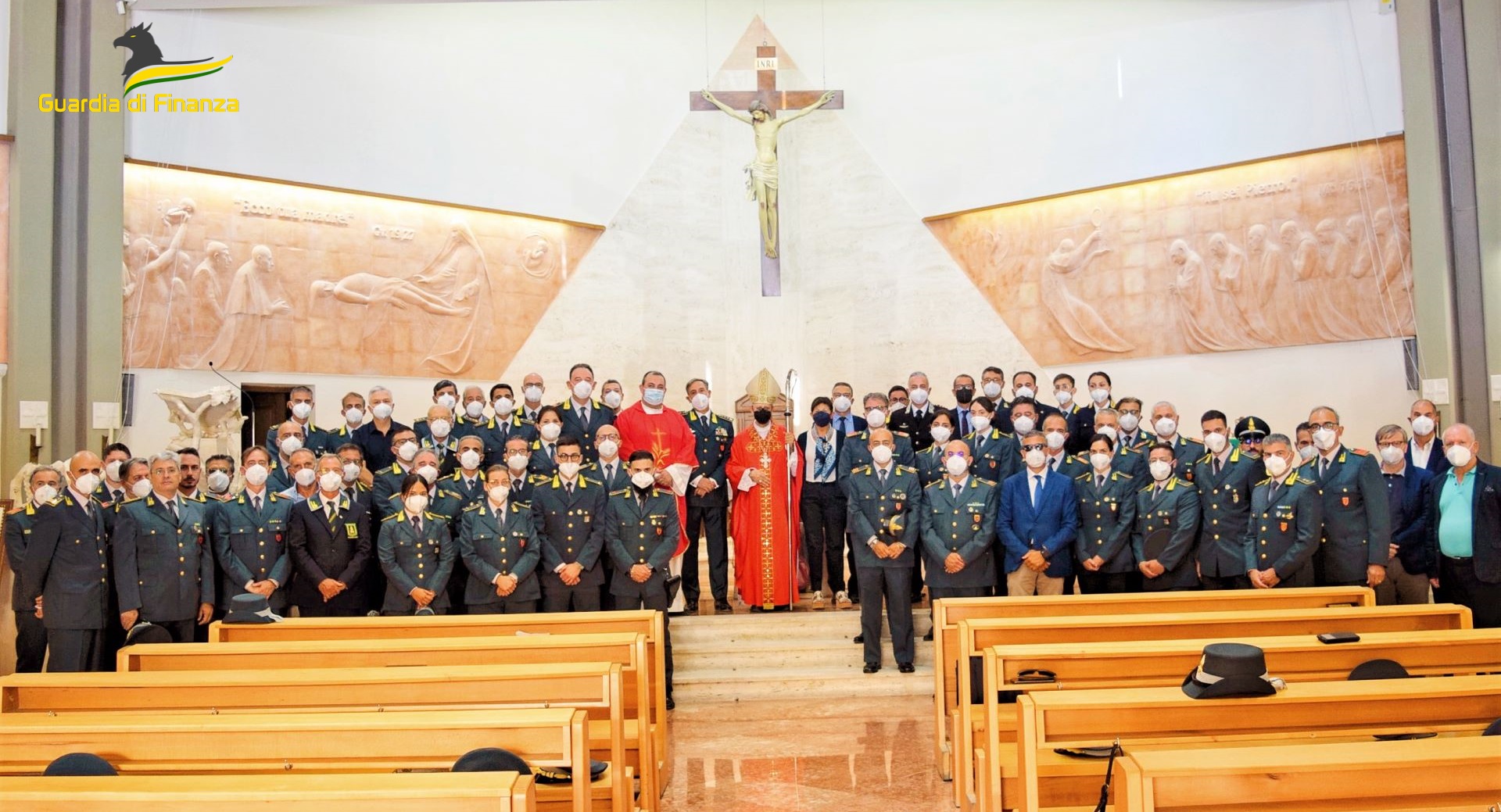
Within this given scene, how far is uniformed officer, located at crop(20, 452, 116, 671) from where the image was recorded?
5242mm

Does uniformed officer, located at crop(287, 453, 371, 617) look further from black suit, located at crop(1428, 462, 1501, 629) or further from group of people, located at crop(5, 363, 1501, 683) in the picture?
black suit, located at crop(1428, 462, 1501, 629)

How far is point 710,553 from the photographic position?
7.13 meters

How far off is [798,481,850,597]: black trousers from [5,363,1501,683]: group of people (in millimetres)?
428

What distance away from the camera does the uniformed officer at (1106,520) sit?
6.16 meters

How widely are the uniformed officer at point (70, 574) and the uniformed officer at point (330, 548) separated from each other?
92 cm

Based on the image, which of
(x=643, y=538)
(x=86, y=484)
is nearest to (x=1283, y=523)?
(x=643, y=538)

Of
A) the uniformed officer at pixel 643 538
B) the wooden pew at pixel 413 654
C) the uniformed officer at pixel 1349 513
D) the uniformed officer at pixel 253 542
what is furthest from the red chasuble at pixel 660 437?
the uniformed officer at pixel 1349 513

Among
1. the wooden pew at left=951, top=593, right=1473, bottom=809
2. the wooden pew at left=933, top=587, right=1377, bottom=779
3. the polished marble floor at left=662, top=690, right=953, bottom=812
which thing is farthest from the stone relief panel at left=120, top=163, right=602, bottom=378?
the wooden pew at left=951, top=593, right=1473, bottom=809

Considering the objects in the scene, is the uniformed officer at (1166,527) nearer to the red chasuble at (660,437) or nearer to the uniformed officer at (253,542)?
the red chasuble at (660,437)

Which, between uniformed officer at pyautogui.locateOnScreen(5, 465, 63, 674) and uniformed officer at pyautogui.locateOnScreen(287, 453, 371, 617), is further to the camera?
uniformed officer at pyautogui.locateOnScreen(287, 453, 371, 617)

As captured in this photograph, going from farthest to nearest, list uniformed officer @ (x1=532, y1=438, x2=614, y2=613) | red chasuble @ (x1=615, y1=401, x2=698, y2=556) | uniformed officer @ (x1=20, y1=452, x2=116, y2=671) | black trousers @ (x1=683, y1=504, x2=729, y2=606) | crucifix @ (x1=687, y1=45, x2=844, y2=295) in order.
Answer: crucifix @ (x1=687, y1=45, x2=844, y2=295)
red chasuble @ (x1=615, y1=401, x2=698, y2=556)
black trousers @ (x1=683, y1=504, x2=729, y2=606)
uniformed officer @ (x1=532, y1=438, x2=614, y2=613)
uniformed officer @ (x1=20, y1=452, x2=116, y2=671)

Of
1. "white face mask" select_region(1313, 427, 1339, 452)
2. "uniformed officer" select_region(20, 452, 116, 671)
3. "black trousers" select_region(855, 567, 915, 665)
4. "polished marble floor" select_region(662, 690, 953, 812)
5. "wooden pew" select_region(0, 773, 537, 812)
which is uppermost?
"white face mask" select_region(1313, 427, 1339, 452)

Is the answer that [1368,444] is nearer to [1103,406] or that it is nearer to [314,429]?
[1103,406]

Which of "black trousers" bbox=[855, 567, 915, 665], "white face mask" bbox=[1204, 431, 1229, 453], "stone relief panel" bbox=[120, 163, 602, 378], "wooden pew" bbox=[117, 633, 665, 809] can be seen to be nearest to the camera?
"wooden pew" bbox=[117, 633, 665, 809]
